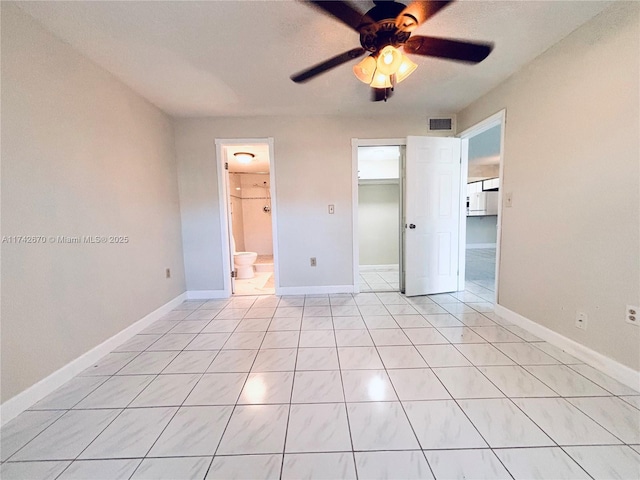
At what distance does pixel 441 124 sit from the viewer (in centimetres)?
309

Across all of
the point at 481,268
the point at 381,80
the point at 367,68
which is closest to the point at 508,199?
the point at 381,80

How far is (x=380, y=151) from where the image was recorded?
398 cm

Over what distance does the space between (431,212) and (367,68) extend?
2.02 m

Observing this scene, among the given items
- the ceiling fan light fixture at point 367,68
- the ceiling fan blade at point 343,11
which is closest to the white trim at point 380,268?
the ceiling fan light fixture at point 367,68

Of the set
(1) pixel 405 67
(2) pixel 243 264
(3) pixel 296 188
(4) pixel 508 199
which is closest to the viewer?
(1) pixel 405 67

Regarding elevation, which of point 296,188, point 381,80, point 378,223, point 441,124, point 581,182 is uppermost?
point 441,124

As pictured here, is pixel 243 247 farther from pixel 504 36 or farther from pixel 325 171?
pixel 504 36

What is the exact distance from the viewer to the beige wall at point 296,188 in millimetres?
3064

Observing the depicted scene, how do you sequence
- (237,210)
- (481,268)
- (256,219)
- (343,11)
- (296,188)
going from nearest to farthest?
1. (343,11)
2. (296,188)
3. (481,268)
4. (237,210)
5. (256,219)

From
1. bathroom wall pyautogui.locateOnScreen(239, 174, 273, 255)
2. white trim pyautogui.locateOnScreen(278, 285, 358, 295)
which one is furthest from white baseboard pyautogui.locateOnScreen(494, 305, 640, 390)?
bathroom wall pyautogui.locateOnScreen(239, 174, 273, 255)

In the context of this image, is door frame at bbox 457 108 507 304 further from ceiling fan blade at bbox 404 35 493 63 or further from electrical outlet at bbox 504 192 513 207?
ceiling fan blade at bbox 404 35 493 63

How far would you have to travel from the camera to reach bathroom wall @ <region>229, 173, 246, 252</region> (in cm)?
557

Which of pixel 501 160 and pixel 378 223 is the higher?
pixel 501 160

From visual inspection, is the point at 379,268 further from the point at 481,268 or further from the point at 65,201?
the point at 65,201
